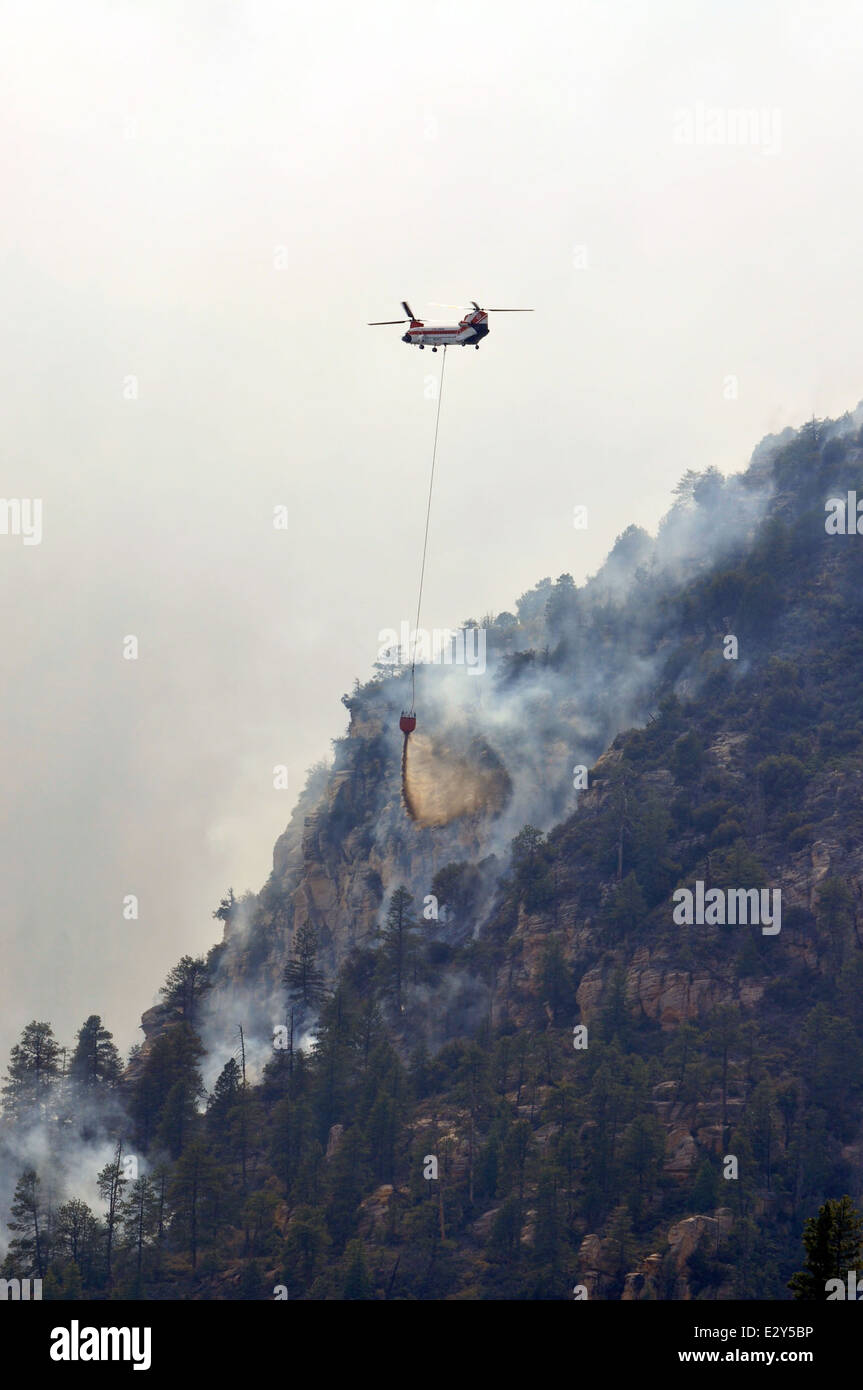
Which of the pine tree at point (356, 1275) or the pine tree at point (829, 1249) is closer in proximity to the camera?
the pine tree at point (829, 1249)

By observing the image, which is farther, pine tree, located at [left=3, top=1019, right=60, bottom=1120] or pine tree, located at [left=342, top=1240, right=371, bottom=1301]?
pine tree, located at [left=3, top=1019, right=60, bottom=1120]

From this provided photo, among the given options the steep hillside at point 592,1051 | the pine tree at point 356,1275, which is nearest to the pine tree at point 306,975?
the steep hillside at point 592,1051

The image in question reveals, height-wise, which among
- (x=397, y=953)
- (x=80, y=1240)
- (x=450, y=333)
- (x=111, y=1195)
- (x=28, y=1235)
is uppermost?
(x=450, y=333)

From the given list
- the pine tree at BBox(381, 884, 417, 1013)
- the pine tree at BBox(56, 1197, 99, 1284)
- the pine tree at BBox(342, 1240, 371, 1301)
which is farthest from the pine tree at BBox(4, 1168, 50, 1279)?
the pine tree at BBox(381, 884, 417, 1013)

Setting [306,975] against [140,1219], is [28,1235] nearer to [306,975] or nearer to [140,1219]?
[140,1219]

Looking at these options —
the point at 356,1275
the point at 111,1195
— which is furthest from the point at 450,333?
the point at 111,1195

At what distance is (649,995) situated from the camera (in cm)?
16012

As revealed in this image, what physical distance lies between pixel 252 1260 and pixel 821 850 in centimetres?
5368

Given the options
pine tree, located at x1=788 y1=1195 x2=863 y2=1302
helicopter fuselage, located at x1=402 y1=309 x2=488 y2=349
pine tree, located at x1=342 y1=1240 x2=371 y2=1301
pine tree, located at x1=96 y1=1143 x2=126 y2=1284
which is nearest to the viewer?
pine tree, located at x1=788 y1=1195 x2=863 y2=1302

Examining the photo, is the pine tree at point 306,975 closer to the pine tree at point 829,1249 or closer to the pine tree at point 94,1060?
the pine tree at point 94,1060

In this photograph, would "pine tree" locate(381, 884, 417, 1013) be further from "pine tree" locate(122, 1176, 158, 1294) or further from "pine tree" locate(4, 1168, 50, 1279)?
"pine tree" locate(4, 1168, 50, 1279)

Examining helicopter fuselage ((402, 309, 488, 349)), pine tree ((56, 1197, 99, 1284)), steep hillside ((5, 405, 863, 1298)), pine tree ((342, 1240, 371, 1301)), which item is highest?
helicopter fuselage ((402, 309, 488, 349))

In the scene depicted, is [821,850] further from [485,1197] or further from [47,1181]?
[47,1181]
